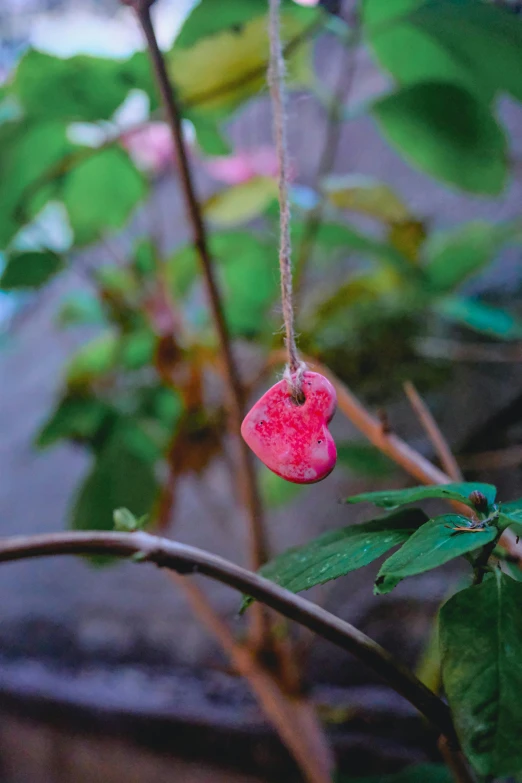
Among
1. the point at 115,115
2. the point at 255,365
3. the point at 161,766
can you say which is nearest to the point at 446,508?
the point at 255,365

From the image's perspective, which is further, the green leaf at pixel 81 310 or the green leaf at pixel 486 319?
the green leaf at pixel 81 310

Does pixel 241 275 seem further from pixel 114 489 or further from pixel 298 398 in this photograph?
pixel 298 398

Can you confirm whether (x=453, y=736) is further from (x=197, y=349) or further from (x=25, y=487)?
(x=25, y=487)

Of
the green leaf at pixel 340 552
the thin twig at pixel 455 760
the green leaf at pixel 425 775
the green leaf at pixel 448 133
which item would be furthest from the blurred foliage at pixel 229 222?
the green leaf at pixel 425 775

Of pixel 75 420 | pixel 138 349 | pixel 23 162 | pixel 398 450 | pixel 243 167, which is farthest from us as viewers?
pixel 243 167

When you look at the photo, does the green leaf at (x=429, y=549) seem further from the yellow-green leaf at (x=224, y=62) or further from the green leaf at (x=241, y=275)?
the green leaf at (x=241, y=275)

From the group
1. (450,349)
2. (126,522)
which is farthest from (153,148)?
(126,522)
